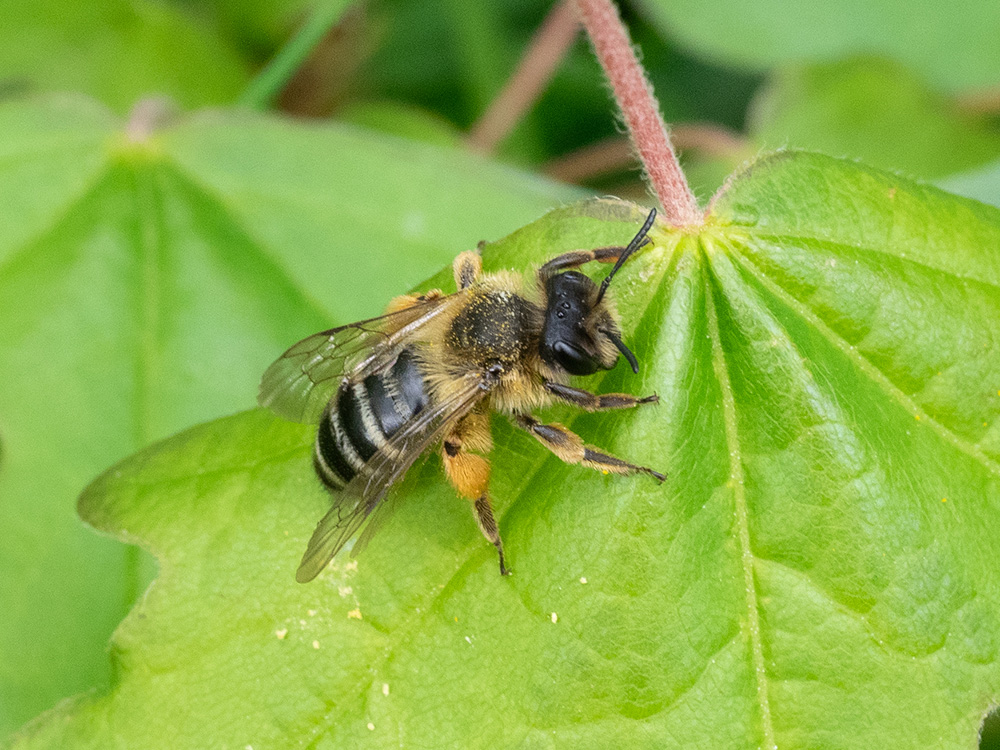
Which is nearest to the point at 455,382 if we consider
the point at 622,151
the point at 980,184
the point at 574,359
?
the point at 574,359

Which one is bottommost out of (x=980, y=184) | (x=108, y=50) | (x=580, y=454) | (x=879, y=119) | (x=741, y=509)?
(x=741, y=509)

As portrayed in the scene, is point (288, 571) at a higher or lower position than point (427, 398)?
lower

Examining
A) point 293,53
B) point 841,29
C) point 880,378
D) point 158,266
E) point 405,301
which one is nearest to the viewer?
point 880,378

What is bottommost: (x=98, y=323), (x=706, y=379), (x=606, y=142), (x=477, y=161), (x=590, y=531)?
(x=590, y=531)

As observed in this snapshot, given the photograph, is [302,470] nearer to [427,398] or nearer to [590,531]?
[427,398]

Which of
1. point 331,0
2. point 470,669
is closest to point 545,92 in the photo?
point 331,0

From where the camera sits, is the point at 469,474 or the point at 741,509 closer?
the point at 741,509

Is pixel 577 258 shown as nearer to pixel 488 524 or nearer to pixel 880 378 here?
pixel 488 524

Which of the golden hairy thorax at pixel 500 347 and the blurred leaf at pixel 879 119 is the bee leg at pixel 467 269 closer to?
the golden hairy thorax at pixel 500 347

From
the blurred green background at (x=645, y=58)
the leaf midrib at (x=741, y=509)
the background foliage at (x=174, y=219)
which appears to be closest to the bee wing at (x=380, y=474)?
the background foliage at (x=174, y=219)
